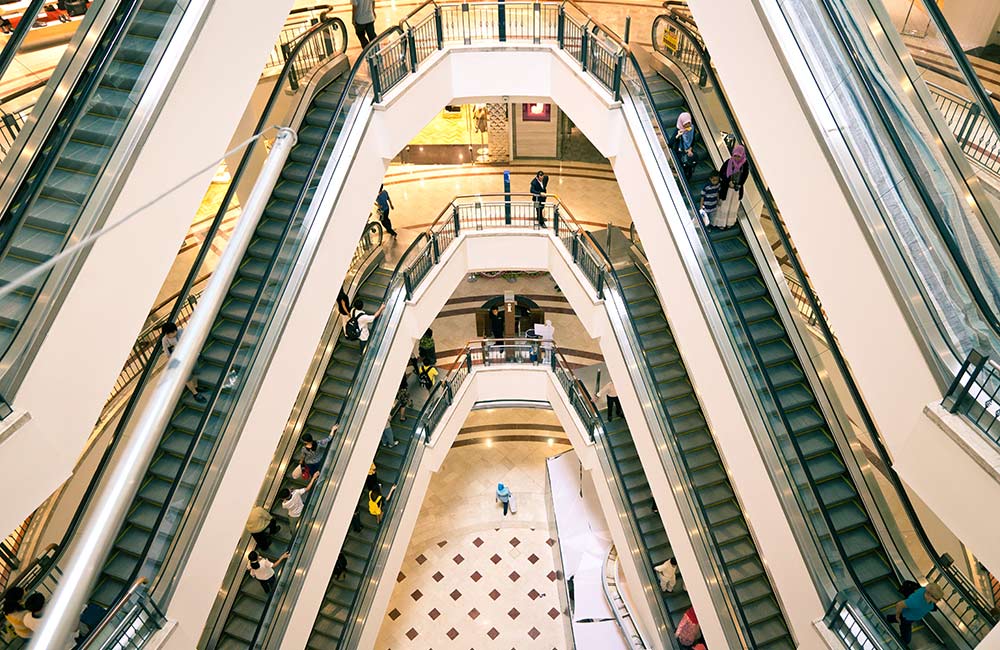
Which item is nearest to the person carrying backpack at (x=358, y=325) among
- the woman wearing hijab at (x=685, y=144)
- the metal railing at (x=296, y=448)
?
the metal railing at (x=296, y=448)

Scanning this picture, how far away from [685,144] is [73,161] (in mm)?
7498

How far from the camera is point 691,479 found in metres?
9.66

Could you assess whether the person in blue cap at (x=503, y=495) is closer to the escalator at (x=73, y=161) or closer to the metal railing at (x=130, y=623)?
the metal railing at (x=130, y=623)

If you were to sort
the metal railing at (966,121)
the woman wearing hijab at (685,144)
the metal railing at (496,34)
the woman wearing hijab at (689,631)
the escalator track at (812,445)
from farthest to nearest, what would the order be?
the metal railing at (496,34)
the woman wearing hijab at (689,631)
the woman wearing hijab at (685,144)
the escalator track at (812,445)
the metal railing at (966,121)

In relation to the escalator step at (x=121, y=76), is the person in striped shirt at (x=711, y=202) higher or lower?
higher

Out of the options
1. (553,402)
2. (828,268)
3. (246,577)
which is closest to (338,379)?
(246,577)

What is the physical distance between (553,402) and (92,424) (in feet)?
36.6

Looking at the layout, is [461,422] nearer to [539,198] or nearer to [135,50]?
[539,198]

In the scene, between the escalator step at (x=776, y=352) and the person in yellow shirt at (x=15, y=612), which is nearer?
the person in yellow shirt at (x=15, y=612)

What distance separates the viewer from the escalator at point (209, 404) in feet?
23.6

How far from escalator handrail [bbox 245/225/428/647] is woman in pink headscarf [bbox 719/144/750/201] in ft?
17.6

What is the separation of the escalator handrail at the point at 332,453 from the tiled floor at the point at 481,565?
5.22 metres

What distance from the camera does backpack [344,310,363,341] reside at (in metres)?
11.9

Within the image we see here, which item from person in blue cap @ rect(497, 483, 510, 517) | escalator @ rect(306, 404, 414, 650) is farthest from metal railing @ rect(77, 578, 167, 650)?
person in blue cap @ rect(497, 483, 510, 517)
